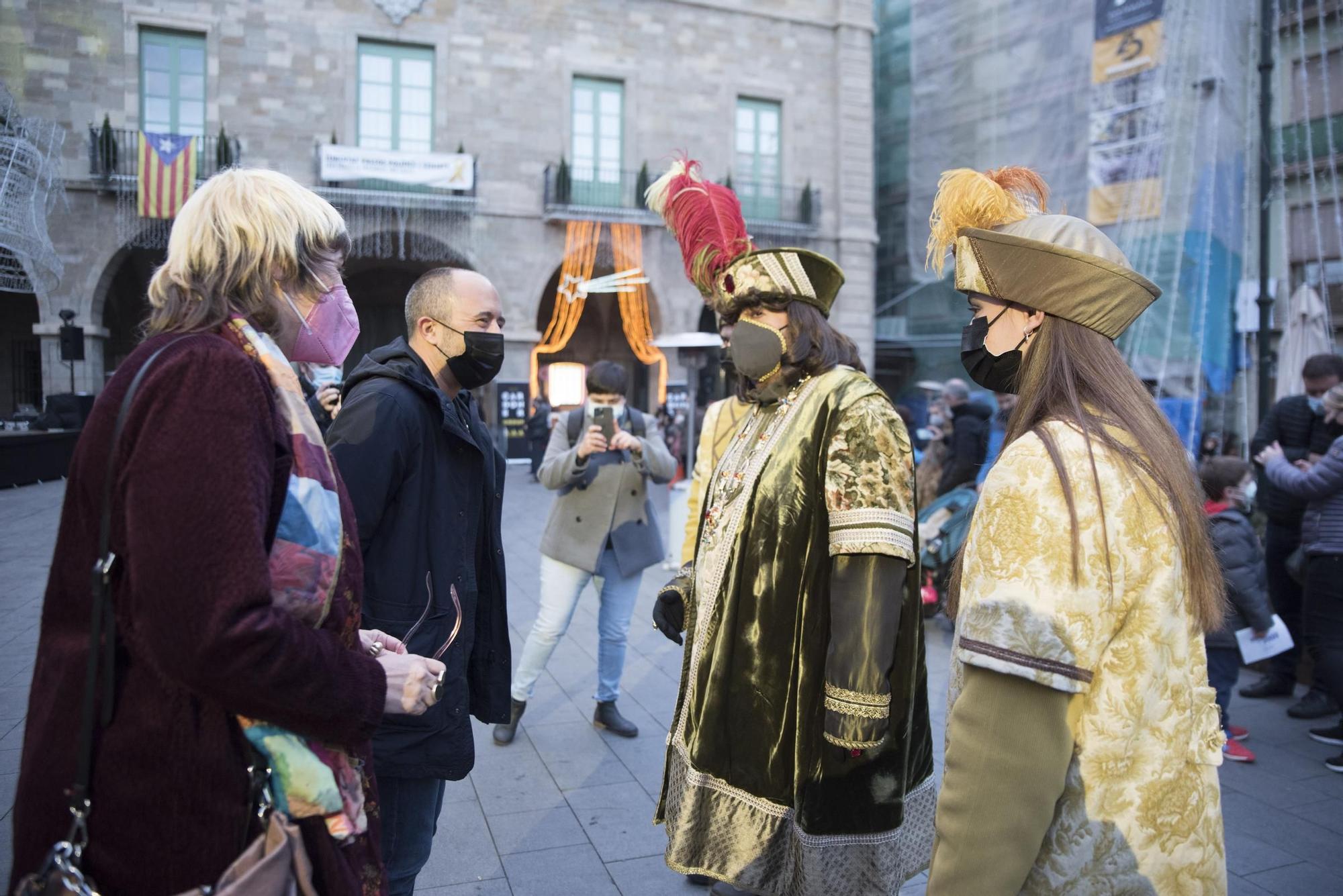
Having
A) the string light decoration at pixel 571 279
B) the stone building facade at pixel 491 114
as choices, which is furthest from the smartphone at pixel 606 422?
the string light decoration at pixel 571 279

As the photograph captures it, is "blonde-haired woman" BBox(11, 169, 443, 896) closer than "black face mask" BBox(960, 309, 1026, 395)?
Yes

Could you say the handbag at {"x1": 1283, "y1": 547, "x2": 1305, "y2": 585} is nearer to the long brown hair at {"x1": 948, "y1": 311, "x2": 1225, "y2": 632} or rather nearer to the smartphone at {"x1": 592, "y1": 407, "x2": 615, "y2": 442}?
the smartphone at {"x1": 592, "y1": 407, "x2": 615, "y2": 442}

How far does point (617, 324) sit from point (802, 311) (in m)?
21.0

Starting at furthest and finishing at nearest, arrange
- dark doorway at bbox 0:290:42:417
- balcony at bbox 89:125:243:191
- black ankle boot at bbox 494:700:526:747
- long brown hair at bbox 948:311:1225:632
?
dark doorway at bbox 0:290:42:417 → balcony at bbox 89:125:243:191 → black ankle boot at bbox 494:700:526:747 → long brown hair at bbox 948:311:1225:632

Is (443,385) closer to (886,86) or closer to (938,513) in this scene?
(938,513)

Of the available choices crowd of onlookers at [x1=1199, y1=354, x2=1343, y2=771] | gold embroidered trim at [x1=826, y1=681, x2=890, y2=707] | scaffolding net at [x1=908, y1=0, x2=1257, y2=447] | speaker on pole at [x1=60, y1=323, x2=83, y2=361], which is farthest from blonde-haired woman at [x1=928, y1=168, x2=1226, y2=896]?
speaker on pole at [x1=60, y1=323, x2=83, y2=361]

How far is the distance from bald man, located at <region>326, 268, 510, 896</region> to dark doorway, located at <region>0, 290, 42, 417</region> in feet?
74.4

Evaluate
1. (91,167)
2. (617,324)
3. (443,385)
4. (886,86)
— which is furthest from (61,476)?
(886,86)

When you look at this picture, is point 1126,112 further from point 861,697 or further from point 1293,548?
point 861,697

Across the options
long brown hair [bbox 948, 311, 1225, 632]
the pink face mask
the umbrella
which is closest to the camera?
long brown hair [bbox 948, 311, 1225, 632]

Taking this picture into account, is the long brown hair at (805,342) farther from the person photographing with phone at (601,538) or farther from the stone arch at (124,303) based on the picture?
the stone arch at (124,303)

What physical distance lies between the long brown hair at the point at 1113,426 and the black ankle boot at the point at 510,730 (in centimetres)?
319

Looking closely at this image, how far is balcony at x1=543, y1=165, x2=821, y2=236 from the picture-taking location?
61.0 ft

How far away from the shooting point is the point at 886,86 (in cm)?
2311
